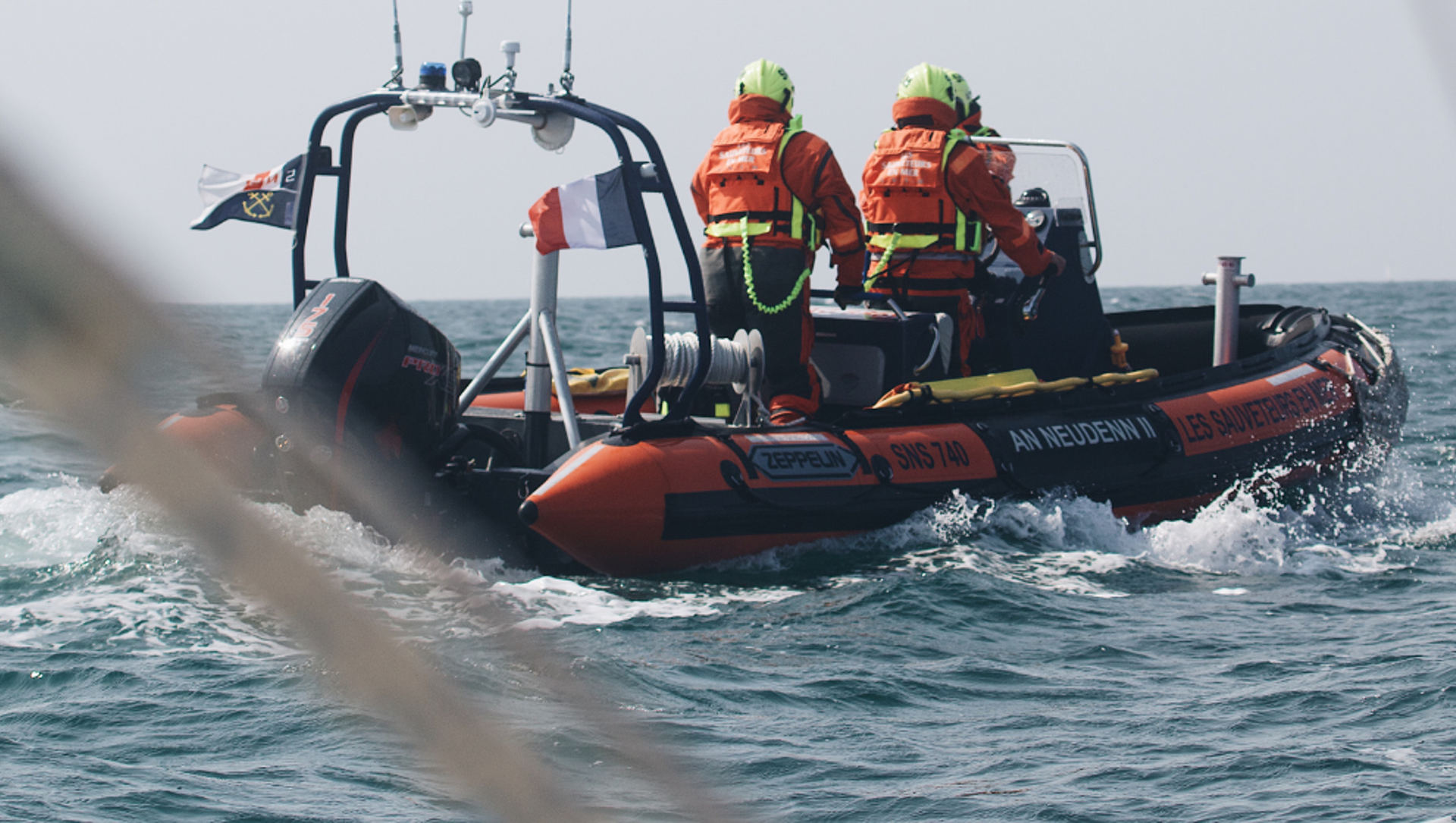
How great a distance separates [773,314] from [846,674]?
258 centimetres

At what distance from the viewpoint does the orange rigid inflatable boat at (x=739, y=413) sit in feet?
17.3

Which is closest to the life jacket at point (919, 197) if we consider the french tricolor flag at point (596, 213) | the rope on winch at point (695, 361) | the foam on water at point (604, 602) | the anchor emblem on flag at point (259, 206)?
the rope on winch at point (695, 361)

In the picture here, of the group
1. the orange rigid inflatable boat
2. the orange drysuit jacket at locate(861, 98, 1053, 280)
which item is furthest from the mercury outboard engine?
the orange drysuit jacket at locate(861, 98, 1053, 280)

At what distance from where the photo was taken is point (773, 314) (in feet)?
21.4

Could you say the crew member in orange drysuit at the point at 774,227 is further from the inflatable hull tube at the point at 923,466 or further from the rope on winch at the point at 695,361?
the inflatable hull tube at the point at 923,466

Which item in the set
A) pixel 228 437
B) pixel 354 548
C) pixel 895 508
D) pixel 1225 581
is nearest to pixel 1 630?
pixel 354 548

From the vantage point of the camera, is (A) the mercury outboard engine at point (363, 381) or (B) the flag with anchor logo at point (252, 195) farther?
(B) the flag with anchor logo at point (252, 195)

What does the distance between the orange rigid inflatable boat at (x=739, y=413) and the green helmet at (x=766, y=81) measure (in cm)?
114

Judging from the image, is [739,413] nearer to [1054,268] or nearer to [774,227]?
[774,227]

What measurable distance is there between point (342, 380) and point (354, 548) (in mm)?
627

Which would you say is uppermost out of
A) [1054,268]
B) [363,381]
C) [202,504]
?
[1054,268]

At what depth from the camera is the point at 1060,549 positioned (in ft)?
20.1

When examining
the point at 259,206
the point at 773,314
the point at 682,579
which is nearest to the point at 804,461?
the point at 682,579

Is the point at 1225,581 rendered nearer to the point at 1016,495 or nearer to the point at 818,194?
the point at 1016,495
